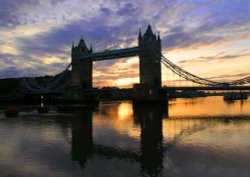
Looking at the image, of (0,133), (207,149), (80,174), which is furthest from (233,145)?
(0,133)

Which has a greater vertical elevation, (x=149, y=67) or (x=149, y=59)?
(x=149, y=59)

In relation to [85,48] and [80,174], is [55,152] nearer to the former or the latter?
[80,174]

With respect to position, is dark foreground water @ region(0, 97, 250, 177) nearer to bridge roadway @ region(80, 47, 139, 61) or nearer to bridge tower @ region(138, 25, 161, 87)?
bridge roadway @ region(80, 47, 139, 61)

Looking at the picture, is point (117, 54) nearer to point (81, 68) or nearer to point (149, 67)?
point (149, 67)

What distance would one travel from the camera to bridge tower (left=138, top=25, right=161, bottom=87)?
79.7 m

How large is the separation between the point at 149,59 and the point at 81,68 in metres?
31.5

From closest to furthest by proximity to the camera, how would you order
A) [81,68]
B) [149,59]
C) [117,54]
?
1. [117,54]
2. [149,59]
3. [81,68]

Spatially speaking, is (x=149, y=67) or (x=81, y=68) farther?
(x=81, y=68)

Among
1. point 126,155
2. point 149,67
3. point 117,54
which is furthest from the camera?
point 149,67

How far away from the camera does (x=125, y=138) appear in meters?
22.2

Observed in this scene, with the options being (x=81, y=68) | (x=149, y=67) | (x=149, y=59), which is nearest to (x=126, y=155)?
(x=149, y=67)

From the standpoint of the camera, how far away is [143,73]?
8131cm

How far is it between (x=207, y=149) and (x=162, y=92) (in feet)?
196

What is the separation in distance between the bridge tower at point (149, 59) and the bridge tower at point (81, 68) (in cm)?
2572
